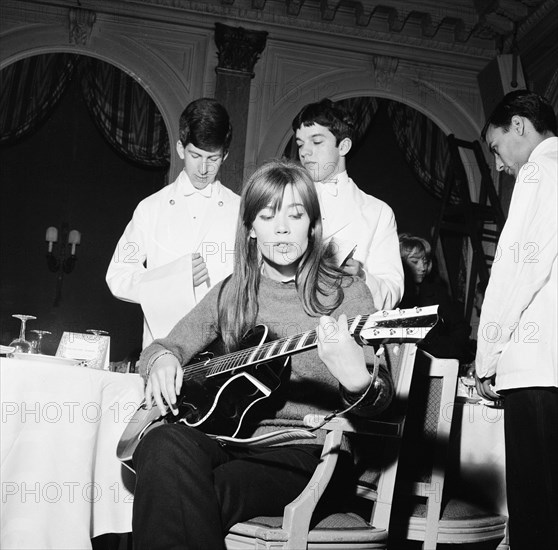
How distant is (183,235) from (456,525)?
1.60 meters

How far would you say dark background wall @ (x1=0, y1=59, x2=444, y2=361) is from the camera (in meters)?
6.62

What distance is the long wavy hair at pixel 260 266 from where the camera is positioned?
175 centimetres

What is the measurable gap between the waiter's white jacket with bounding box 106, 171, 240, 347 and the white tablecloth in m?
0.73

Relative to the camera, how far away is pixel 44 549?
1.83 meters

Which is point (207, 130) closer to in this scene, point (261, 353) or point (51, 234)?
point (261, 353)

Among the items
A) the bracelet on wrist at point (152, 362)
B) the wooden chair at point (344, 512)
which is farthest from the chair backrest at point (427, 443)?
the bracelet on wrist at point (152, 362)

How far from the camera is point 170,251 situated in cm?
290

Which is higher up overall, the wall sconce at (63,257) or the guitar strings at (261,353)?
the wall sconce at (63,257)

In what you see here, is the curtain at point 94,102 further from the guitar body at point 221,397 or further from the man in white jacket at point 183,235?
the guitar body at point 221,397

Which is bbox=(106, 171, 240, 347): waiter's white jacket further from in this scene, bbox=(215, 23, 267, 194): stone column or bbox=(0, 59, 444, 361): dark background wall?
bbox=(0, 59, 444, 361): dark background wall

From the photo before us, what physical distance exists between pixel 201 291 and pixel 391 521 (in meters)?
1.24

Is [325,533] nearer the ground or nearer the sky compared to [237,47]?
nearer the ground

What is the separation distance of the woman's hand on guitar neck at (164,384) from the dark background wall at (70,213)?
501 cm

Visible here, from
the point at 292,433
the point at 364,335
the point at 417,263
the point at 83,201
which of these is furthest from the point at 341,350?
the point at 83,201
